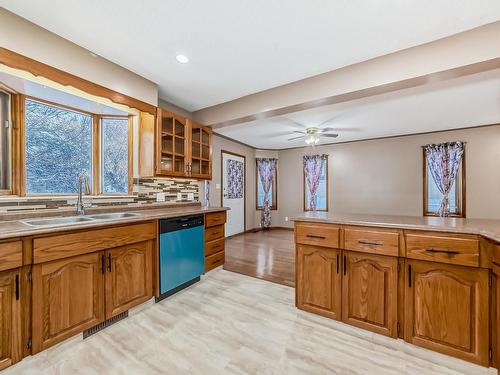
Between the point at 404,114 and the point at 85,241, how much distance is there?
4.60 m

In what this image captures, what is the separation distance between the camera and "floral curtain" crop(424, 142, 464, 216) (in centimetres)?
466

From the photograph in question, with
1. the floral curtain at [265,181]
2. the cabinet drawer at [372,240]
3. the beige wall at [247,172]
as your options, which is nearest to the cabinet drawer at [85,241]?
the cabinet drawer at [372,240]

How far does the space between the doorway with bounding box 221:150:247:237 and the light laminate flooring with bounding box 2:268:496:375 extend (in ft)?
10.8

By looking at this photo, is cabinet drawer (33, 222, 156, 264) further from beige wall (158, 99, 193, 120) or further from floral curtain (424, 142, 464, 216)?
floral curtain (424, 142, 464, 216)

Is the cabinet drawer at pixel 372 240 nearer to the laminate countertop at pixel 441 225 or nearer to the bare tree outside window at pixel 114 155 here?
the laminate countertop at pixel 441 225

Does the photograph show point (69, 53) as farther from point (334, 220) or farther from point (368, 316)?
point (368, 316)

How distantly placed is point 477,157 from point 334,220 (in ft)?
15.6

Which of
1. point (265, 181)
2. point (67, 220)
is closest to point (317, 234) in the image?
point (67, 220)

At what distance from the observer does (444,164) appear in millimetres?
4754

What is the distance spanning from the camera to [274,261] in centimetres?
375

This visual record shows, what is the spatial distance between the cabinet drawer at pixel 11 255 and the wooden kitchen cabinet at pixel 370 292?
2.33 metres

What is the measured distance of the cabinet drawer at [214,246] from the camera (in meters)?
2.97

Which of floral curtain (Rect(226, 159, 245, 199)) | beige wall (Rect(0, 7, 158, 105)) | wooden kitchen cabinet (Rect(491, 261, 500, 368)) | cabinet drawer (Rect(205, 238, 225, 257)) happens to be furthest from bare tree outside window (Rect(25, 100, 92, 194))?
wooden kitchen cabinet (Rect(491, 261, 500, 368))

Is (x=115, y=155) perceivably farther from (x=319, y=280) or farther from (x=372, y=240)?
(x=372, y=240)
